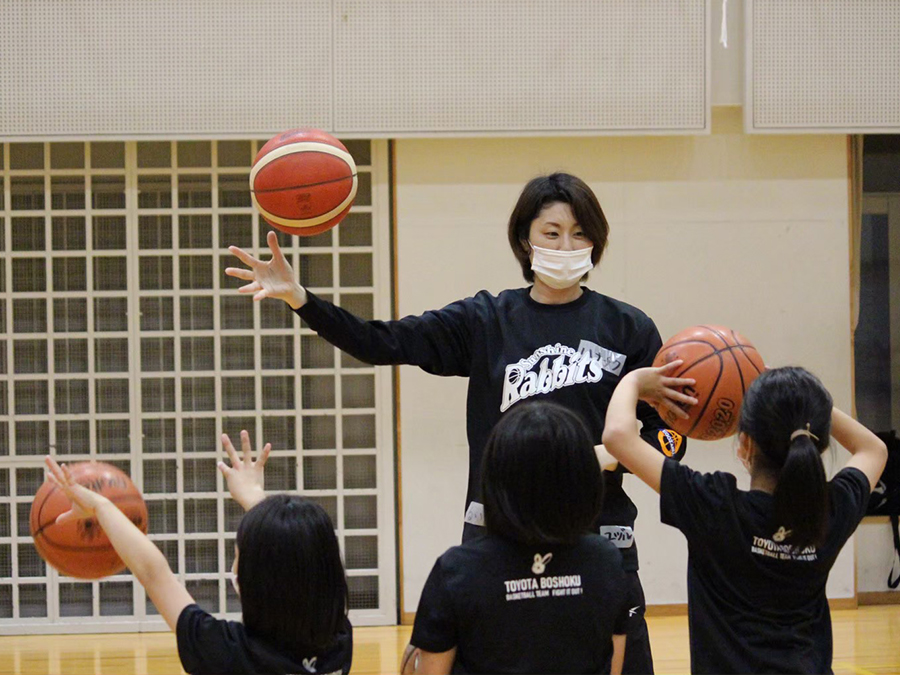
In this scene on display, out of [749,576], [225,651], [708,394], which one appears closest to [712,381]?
[708,394]

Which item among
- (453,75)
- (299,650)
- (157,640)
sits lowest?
(157,640)

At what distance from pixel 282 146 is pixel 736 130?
4030 mm

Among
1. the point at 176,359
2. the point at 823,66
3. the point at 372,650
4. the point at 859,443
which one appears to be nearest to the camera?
the point at 859,443

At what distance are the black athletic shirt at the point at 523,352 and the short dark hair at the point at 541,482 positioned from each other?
0.89 meters

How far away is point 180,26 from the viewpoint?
623cm

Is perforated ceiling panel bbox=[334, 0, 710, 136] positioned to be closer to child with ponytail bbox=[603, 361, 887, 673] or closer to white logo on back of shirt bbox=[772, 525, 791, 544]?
A: child with ponytail bbox=[603, 361, 887, 673]

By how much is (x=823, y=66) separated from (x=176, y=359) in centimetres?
445

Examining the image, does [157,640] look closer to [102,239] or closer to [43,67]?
[102,239]

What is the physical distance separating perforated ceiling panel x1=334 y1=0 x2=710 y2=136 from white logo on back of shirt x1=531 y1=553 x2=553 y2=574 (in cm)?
468

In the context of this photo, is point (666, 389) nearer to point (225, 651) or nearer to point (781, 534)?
point (781, 534)

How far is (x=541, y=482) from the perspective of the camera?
1.97m

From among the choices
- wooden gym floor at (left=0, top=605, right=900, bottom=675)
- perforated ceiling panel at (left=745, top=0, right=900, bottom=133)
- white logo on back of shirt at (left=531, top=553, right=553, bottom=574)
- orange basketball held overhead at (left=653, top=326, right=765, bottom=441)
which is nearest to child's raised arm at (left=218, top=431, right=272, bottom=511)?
white logo on back of shirt at (left=531, top=553, right=553, bottom=574)

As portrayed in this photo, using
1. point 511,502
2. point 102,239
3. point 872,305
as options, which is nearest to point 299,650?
point 511,502

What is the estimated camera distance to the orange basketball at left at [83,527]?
2.49 metres
